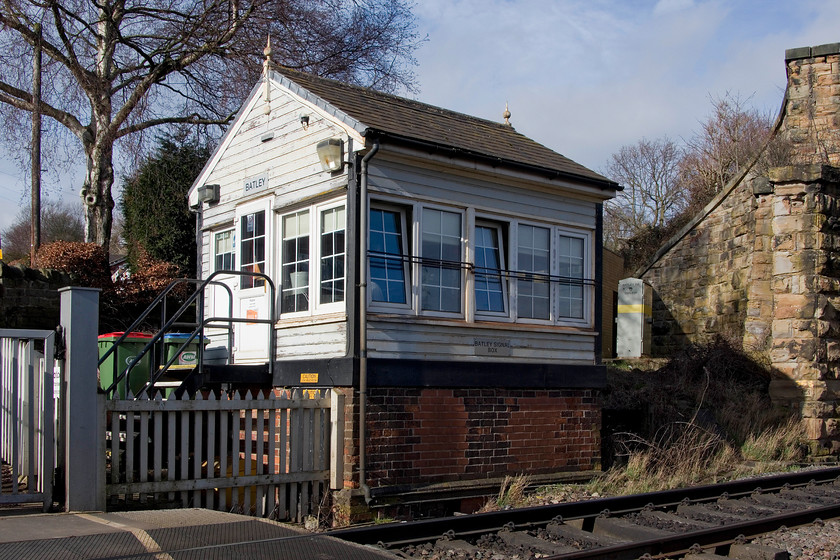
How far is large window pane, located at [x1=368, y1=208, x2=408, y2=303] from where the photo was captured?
32.1ft

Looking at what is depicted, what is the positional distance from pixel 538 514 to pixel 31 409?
4609 millimetres

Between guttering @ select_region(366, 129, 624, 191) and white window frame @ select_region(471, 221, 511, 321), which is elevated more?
guttering @ select_region(366, 129, 624, 191)

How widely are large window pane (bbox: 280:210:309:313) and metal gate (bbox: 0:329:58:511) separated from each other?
3.16m

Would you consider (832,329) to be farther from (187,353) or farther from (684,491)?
(187,353)

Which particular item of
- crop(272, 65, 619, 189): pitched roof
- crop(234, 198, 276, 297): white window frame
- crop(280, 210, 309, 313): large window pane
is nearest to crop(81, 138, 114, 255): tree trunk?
crop(234, 198, 276, 297): white window frame

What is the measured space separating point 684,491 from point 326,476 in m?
3.80

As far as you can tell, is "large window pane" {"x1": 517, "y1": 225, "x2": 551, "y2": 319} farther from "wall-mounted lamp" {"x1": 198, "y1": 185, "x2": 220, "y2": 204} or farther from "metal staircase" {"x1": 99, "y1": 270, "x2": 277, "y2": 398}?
"wall-mounted lamp" {"x1": 198, "y1": 185, "x2": 220, "y2": 204}

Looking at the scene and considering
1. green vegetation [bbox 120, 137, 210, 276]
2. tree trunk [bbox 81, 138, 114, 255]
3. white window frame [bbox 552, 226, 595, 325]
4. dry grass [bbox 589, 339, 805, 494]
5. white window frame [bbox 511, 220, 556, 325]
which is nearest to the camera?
white window frame [bbox 511, 220, 556, 325]

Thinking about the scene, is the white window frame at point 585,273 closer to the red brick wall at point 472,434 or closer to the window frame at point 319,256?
the red brick wall at point 472,434

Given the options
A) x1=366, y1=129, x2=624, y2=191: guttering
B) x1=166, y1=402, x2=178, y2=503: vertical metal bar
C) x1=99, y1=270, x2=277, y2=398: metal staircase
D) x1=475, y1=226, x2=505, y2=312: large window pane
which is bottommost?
x1=166, y1=402, x2=178, y2=503: vertical metal bar

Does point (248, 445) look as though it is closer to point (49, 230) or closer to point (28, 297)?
point (28, 297)

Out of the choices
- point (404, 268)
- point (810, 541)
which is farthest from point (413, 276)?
point (810, 541)

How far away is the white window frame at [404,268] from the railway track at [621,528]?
2.94m

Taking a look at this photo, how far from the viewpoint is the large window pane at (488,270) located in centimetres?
1070
